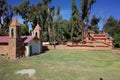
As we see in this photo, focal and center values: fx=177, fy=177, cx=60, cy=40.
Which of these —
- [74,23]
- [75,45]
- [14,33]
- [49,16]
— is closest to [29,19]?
[49,16]

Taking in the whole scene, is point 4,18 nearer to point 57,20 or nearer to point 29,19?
point 29,19

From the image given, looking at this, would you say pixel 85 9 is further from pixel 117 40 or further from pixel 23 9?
pixel 23 9

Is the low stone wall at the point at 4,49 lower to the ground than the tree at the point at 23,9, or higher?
lower

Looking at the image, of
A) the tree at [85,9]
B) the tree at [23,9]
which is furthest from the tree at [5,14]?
the tree at [85,9]

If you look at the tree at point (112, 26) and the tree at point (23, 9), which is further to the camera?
the tree at point (112, 26)

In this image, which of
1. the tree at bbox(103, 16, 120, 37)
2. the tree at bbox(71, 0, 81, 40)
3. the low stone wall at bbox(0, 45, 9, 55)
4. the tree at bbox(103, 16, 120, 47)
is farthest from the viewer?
the tree at bbox(103, 16, 120, 37)

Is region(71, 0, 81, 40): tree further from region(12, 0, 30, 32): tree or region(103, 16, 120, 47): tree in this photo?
region(12, 0, 30, 32): tree

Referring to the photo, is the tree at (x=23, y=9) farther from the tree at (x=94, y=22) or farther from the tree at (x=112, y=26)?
the tree at (x=112, y=26)

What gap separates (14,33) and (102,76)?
20193 millimetres

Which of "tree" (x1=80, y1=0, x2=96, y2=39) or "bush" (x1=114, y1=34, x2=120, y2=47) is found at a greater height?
"tree" (x1=80, y1=0, x2=96, y2=39)

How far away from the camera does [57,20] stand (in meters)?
56.7

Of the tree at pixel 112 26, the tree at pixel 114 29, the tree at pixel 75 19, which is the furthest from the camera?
the tree at pixel 112 26

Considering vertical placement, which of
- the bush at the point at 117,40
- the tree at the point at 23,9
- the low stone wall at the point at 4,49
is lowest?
the low stone wall at the point at 4,49

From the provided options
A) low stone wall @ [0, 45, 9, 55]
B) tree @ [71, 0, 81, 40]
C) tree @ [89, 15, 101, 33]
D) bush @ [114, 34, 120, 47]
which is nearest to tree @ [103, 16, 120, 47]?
bush @ [114, 34, 120, 47]
